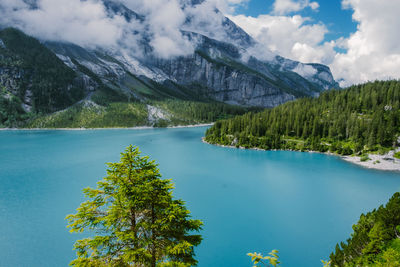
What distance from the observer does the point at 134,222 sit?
889 cm

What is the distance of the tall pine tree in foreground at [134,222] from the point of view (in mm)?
8352

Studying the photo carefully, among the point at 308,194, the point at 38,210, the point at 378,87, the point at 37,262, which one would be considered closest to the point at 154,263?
the point at 37,262

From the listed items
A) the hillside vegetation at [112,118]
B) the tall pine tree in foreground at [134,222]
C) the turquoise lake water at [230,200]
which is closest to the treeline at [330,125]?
the turquoise lake water at [230,200]

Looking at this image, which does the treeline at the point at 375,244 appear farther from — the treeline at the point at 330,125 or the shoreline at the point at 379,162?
the treeline at the point at 330,125

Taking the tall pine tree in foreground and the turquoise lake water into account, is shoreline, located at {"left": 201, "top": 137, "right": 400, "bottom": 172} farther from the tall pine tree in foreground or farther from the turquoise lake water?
the tall pine tree in foreground

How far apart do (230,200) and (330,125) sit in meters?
67.3

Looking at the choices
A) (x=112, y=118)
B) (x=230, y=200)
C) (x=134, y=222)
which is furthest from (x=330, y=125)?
(x=112, y=118)

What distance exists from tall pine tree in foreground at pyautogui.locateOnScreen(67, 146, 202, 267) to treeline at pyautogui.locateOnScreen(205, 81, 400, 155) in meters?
80.0

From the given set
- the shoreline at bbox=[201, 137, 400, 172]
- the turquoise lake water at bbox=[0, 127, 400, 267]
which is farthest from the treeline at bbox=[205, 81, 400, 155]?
the turquoise lake water at bbox=[0, 127, 400, 267]

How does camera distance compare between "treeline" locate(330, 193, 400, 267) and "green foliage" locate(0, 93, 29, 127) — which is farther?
"green foliage" locate(0, 93, 29, 127)

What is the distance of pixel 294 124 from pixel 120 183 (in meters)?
94.5

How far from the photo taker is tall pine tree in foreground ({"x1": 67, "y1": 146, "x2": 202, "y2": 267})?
8352 mm

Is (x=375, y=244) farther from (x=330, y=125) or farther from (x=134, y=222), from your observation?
(x=330, y=125)

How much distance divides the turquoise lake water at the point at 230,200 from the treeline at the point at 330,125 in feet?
35.9
